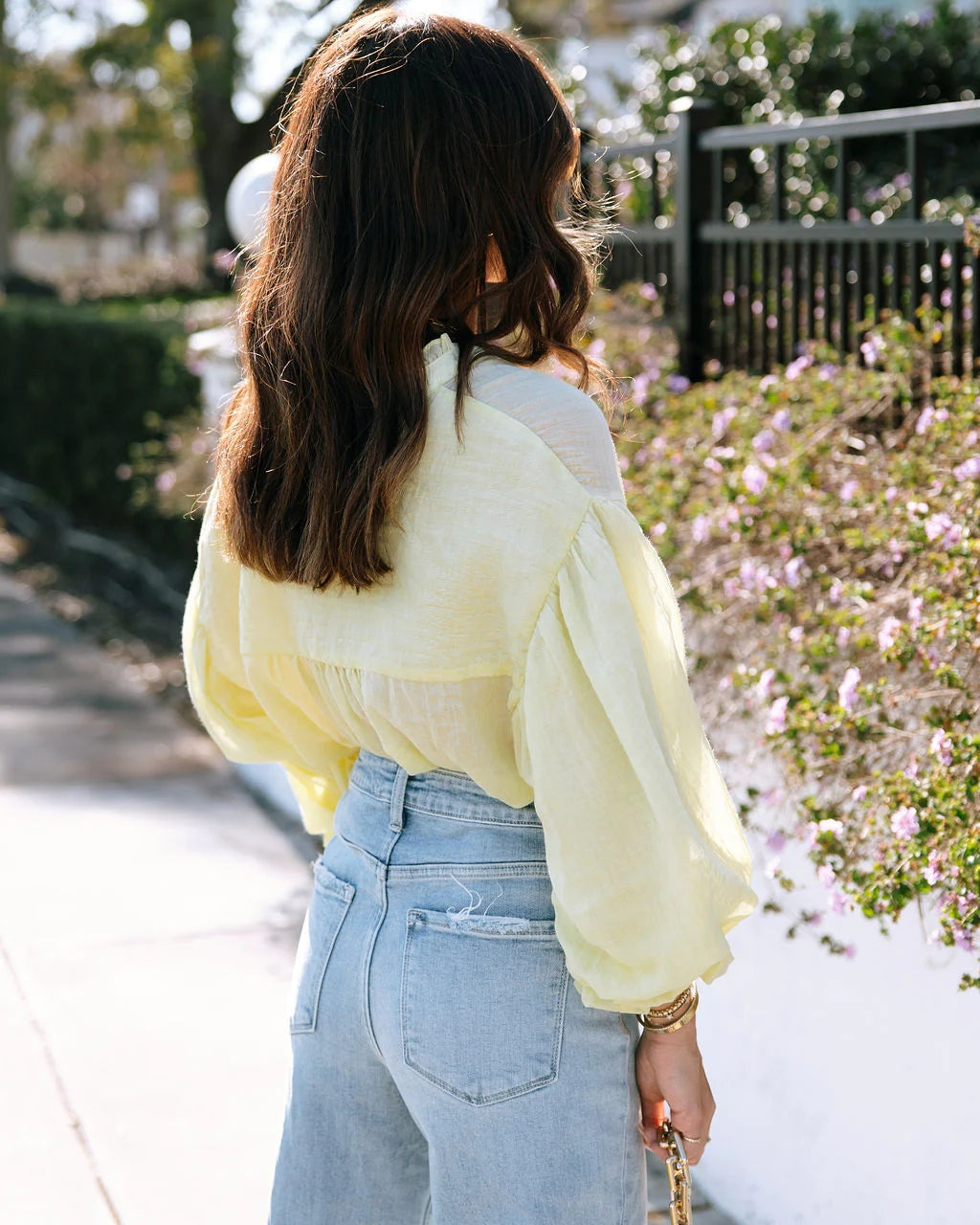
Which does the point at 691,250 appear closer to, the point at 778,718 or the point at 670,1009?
the point at 778,718

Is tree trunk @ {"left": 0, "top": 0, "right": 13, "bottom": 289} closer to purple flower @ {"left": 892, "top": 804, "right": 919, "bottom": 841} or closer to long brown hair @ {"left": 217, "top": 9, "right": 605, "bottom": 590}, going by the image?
purple flower @ {"left": 892, "top": 804, "right": 919, "bottom": 841}

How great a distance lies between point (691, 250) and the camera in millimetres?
4637

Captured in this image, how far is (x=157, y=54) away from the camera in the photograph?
13719 mm

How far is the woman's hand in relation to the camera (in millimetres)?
1515

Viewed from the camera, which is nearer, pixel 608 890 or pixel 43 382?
pixel 608 890

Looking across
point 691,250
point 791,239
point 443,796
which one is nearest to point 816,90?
point 691,250

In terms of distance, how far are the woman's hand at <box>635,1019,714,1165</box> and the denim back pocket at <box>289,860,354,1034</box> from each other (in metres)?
0.35

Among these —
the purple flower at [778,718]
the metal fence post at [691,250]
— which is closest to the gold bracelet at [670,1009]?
the purple flower at [778,718]

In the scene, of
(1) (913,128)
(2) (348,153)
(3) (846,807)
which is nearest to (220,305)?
(1) (913,128)

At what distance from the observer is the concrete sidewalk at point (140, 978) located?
302 cm

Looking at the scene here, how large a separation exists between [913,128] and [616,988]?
106 inches

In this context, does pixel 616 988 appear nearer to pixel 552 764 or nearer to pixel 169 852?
pixel 552 764

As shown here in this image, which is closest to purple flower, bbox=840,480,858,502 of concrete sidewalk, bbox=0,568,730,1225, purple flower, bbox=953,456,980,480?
purple flower, bbox=953,456,980,480

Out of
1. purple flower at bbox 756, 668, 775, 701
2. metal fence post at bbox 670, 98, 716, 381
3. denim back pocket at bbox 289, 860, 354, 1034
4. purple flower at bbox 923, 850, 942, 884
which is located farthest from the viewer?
metal fence post at bbox 670, 98, 716, 381
